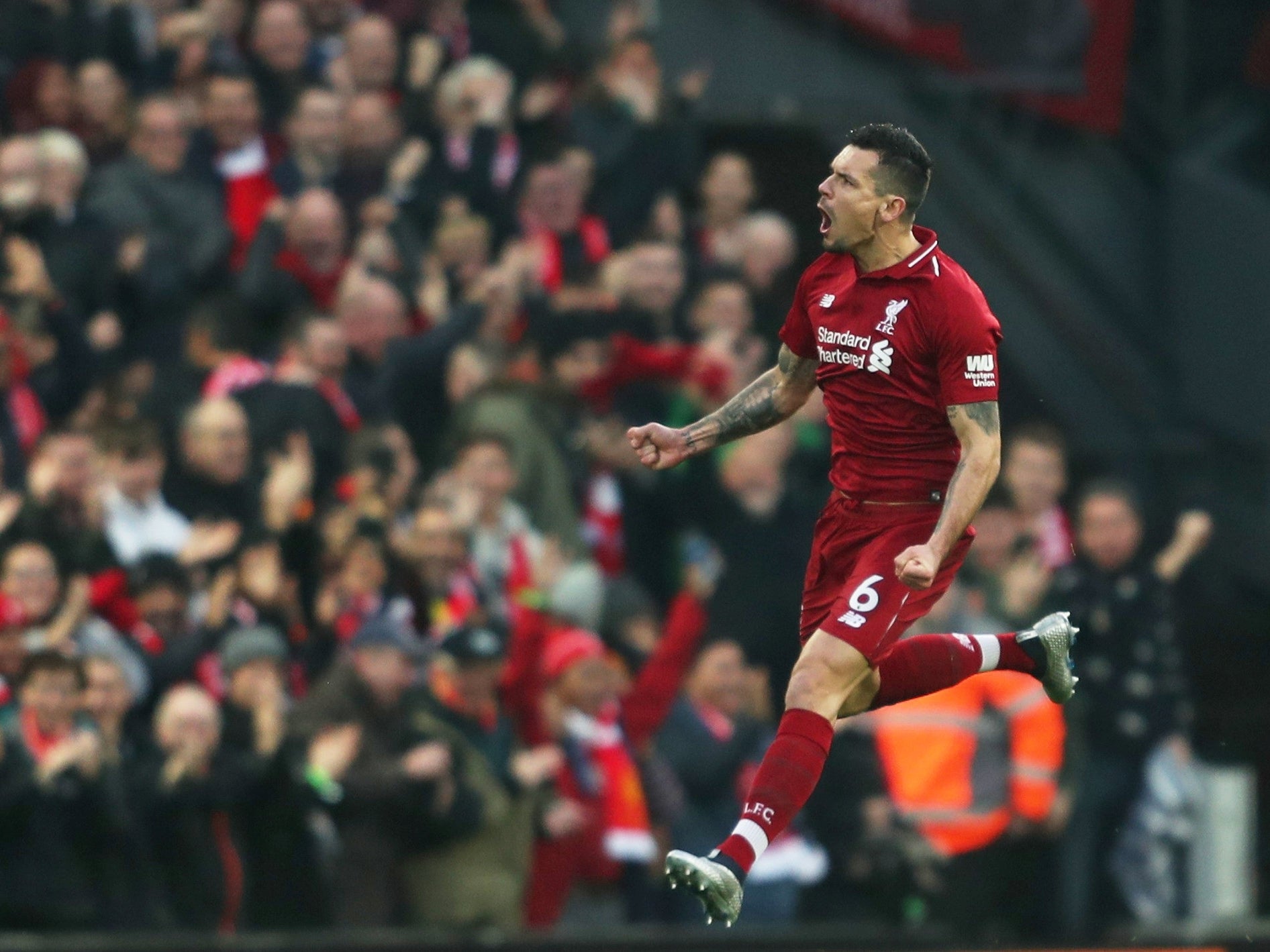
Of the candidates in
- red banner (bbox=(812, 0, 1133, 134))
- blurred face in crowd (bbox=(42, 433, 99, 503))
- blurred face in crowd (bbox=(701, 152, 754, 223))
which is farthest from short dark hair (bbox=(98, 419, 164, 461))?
red banner (bbox=(812, 0, 1133, 134))

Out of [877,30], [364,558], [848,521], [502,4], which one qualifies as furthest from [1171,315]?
[848,521]

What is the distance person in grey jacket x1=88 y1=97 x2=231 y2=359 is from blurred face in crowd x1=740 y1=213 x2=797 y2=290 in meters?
2.79

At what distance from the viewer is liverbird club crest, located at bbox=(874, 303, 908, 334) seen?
302 inches

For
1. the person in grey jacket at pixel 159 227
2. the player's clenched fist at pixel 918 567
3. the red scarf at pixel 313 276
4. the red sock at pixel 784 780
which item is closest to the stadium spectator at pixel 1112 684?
the red scarf at pixel 313 276

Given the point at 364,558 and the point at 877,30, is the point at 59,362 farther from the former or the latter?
the point at 877,30

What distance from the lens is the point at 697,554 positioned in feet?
41.2

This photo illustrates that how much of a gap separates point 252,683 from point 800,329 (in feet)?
12.6

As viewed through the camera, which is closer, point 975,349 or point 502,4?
point 975,349

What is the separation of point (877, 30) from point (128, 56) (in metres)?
4.82

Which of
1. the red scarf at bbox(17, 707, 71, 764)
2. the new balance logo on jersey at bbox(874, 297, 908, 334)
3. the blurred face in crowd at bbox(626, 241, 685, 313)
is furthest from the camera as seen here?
the blurred face in crowd at bbox(626, 241, 685, 313)

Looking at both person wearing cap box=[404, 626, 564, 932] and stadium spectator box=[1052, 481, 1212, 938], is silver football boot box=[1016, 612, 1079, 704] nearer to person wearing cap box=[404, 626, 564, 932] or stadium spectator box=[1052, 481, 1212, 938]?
person wearing cap box=[404, 626, 564, 932]

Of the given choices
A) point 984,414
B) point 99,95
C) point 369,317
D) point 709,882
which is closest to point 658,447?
point 984,414

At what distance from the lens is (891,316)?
768 centimetres

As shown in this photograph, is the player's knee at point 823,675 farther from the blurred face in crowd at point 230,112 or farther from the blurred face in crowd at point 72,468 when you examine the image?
the blurred face in crowd at point 230,112
